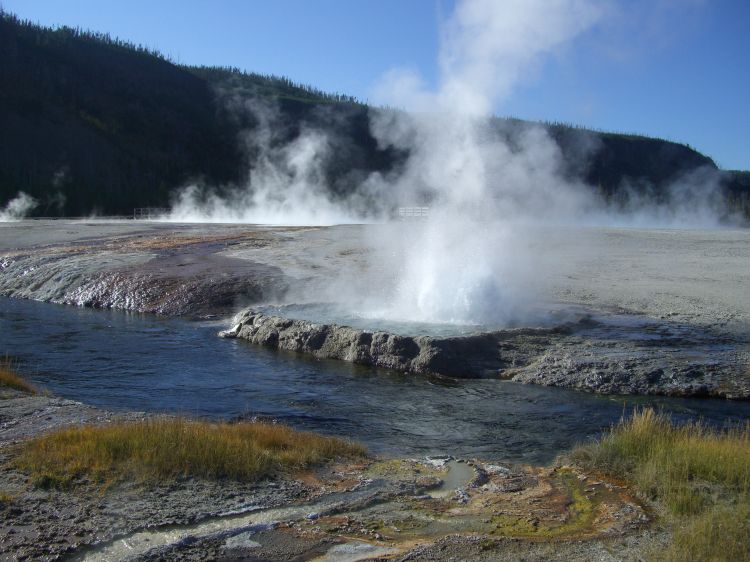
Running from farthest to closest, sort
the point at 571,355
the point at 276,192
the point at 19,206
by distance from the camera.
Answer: the point at 276,192 < the point at 19,206 < the point at 571,355

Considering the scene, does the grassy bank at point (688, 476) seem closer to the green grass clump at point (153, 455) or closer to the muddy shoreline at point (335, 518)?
the muddy shoreline at point (335, 518)

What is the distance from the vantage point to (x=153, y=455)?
16.7 ft

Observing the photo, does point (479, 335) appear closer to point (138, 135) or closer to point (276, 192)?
point (276, 192)

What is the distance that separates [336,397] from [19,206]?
46.4 m

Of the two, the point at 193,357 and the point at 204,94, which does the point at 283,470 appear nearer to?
the point at 193,357

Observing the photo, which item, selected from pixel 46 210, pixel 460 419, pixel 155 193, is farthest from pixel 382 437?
pixel 155 193

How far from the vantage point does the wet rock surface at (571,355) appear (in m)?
8.52

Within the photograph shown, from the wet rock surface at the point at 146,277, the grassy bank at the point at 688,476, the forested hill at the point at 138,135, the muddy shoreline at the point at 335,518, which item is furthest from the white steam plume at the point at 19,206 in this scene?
the grassy bank at the point at 688,476

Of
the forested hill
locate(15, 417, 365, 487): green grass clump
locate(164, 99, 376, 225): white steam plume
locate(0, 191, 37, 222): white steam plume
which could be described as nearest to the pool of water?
locate(15, 417, 365, 487): green grass clump

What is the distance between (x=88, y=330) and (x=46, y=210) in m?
42.3

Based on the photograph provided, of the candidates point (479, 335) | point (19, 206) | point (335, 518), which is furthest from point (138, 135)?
point (335, 518)

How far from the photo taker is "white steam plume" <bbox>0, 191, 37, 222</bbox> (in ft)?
152

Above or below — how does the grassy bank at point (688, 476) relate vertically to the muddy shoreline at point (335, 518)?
above

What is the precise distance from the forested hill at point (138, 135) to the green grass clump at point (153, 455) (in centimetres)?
4643
